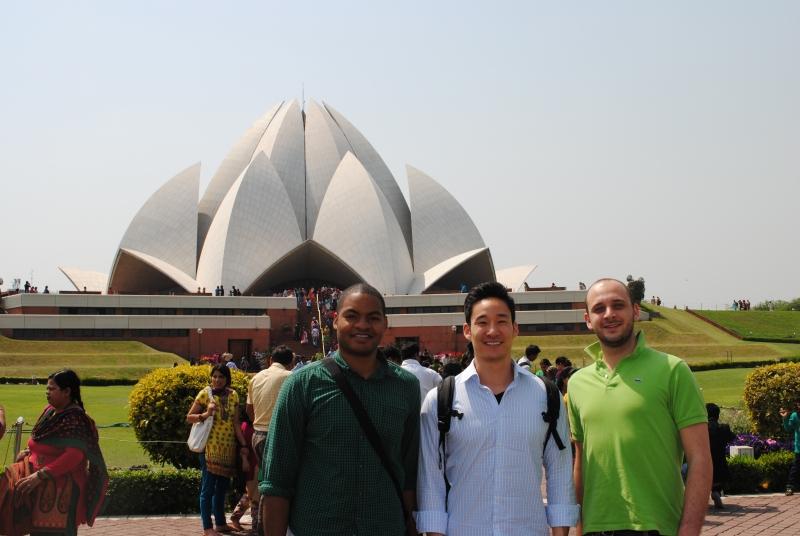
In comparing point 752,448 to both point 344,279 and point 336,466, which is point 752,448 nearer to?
point 336,466

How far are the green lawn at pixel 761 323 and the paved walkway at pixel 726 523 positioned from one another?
2146cm

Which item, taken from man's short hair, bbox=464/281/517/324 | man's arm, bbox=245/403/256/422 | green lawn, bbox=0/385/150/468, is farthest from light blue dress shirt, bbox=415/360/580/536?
green lawn, bbox=0/385/150/468

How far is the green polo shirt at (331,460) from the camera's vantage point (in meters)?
2.33

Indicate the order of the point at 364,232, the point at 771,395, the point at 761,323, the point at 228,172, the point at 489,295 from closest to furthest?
the point at 489,295, the point at 771,395, the point at 761,323, the point at 364,232, the point at 228,172

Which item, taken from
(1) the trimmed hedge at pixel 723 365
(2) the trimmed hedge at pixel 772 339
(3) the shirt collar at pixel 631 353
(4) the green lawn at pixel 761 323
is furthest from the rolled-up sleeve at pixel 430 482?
(4) the green lawn at pixel 761 323

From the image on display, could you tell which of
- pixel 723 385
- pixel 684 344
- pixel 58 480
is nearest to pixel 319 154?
pixel 684 344

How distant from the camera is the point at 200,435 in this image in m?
5.07

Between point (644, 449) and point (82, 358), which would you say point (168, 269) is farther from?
point (644, 449)

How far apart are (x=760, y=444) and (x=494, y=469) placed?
660 cm

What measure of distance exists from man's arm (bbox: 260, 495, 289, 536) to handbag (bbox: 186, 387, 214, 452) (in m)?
2.83

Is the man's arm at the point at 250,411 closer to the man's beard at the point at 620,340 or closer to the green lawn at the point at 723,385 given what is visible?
the man's beard at the point at 620,340

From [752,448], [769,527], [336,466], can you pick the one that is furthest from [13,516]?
[752,448]

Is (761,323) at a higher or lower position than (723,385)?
higher

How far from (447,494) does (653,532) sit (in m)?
0.60
